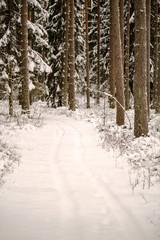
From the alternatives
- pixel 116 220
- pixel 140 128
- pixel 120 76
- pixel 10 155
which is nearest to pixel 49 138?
pixel 10 155

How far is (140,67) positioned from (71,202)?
212 inches

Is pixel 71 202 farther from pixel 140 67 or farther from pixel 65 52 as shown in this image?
pixel 65 52

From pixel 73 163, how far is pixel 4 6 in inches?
439

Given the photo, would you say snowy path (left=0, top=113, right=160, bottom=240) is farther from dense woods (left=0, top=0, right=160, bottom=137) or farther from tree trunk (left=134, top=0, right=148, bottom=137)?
dense woods (left=0, top=0, right=160, bottom=137)

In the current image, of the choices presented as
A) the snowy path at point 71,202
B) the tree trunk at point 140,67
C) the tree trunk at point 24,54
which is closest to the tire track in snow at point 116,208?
the snowy path at point 71,202

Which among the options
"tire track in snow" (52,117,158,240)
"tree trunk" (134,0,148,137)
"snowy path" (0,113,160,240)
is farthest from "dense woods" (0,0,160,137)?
"tire track in snow" (52,117,158,240)

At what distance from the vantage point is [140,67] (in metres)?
7.42

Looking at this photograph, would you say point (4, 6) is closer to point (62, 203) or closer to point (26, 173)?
point (26, 173)

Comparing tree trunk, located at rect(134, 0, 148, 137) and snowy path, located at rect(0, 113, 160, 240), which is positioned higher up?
tree trunk, located at rect(134, 0, 148, 137)

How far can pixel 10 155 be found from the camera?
5.85m

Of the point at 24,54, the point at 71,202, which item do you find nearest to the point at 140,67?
the point at 71,202

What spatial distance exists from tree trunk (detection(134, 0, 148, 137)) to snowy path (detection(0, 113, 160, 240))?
1920mm

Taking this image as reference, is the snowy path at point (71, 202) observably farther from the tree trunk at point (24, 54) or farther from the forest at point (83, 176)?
the tree trunk at point (24, 54)

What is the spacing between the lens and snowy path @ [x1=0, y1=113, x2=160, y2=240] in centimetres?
292
